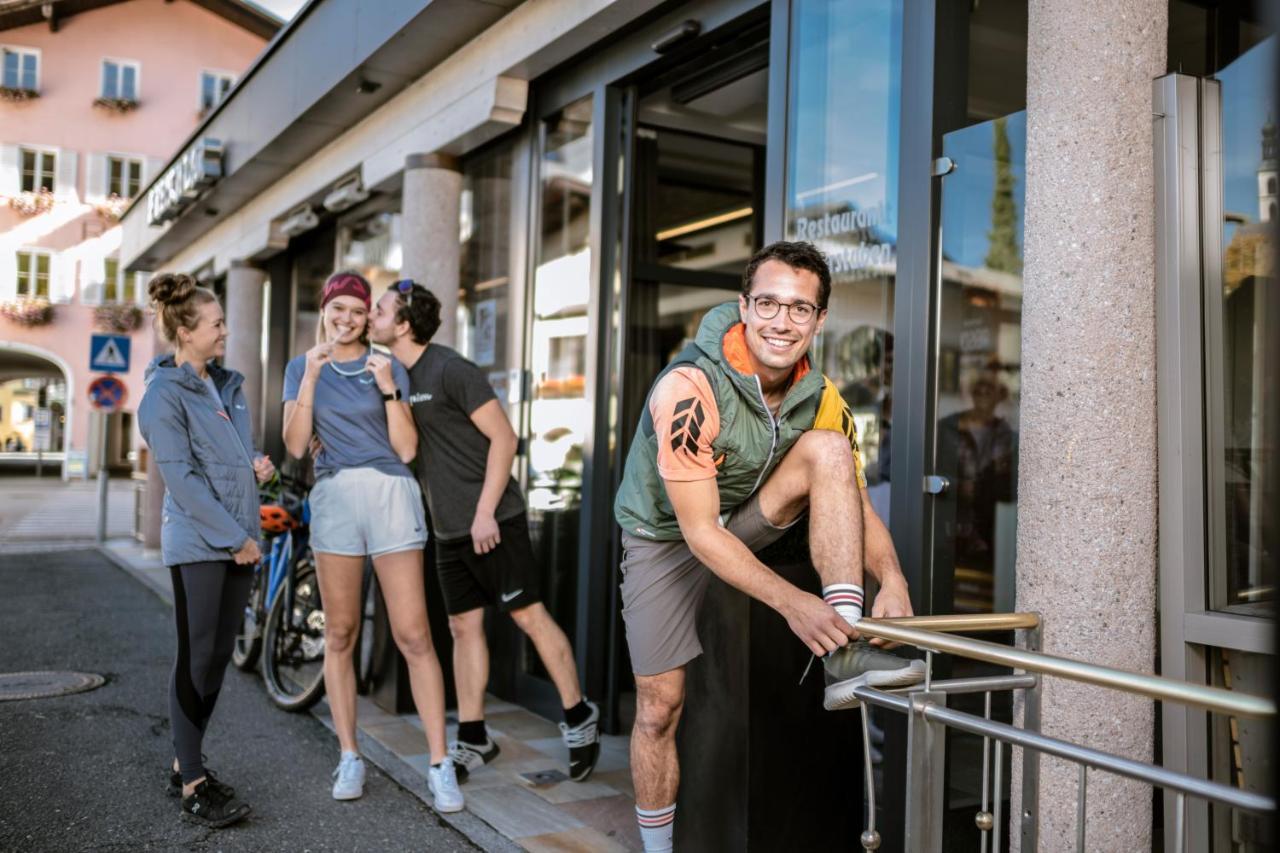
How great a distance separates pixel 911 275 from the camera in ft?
12.6

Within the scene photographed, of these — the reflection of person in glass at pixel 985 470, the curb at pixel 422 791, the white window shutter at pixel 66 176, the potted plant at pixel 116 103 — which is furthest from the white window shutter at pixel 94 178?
the reflection of person in glass at pixel 985 470

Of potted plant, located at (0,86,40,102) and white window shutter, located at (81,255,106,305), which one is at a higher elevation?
potted plant, located at (0,86,40,102)

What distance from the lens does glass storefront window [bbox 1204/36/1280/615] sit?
2928 millimetres

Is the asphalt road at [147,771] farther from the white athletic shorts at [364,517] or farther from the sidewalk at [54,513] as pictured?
the sidewalk at [54,513]

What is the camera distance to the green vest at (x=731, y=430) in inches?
120

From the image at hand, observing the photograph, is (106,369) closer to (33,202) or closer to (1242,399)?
(1242,399)

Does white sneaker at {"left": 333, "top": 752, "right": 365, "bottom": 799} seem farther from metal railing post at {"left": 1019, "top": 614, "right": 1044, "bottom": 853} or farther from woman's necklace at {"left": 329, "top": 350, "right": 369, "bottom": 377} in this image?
metal railing post at {"left": 1019, "top": 614, "right": 1044, "bottom": 853}

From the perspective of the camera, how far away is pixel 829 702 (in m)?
2.55

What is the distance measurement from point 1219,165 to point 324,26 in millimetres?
6624

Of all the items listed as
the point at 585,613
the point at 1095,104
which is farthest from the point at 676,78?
the point at 1095,104

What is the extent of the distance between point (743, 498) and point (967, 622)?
0.83 metres

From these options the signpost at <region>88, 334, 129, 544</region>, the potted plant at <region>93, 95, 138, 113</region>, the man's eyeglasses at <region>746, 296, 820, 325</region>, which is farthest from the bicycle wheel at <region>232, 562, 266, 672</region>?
the potted plant at <region>93, 95, 138, 113</region>

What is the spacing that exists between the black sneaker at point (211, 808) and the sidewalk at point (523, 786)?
730 mm

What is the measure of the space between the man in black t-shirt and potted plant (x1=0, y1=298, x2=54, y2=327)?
113 feet
